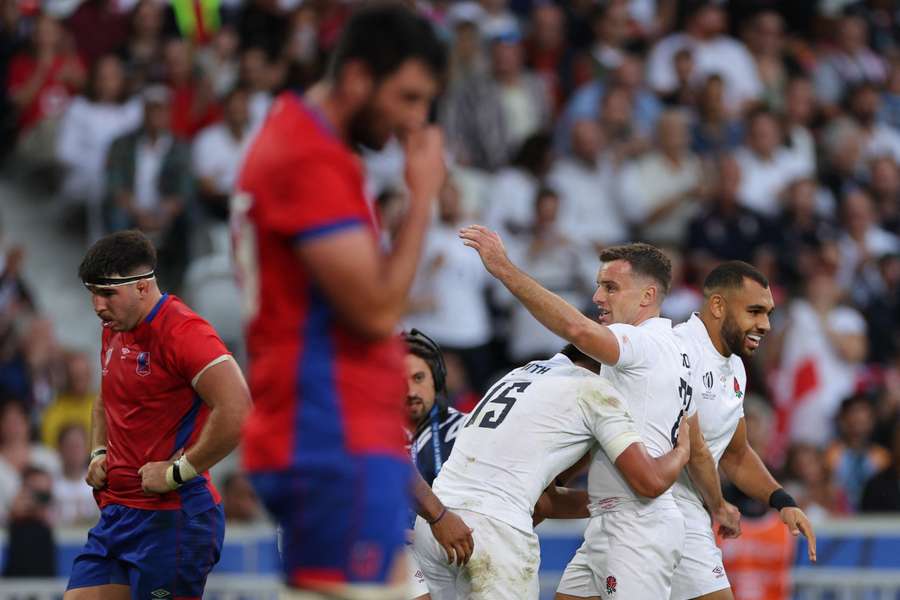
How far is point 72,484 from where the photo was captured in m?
12.8

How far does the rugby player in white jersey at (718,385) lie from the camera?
7.69m

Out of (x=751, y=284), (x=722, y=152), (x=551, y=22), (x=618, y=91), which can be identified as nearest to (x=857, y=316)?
(x=722, y=152)

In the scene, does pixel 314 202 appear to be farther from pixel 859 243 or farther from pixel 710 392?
pixel 859 243

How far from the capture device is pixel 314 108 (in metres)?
4.77

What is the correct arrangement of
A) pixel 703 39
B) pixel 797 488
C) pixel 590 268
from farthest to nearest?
pixel 703 39
pixel 590 268
pixel 797 488

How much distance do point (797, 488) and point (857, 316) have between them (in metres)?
2.75

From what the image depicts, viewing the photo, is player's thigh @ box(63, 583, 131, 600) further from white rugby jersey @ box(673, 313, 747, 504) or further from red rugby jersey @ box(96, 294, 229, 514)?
white rugby jersey @ box(673, 313, 747, 504)

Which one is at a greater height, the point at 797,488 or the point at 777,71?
the point at 777,71

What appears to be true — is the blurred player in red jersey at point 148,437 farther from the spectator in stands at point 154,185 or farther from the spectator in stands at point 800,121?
the spectator in stands at point 800,121

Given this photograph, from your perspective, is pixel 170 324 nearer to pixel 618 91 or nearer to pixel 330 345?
pixel 330 345

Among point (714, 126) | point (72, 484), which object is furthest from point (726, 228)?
point (72, 484)

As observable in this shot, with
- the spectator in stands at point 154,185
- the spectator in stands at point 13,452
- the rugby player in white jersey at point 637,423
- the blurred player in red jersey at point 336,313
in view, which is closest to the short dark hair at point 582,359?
the rugby player in white jersey at point 637,423

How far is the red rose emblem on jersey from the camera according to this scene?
23.5 feet

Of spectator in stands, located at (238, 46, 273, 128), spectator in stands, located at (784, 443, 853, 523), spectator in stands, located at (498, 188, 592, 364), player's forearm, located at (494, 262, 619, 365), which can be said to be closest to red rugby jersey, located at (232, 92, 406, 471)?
player's forearm, located at (494, 262, 619, 365)
